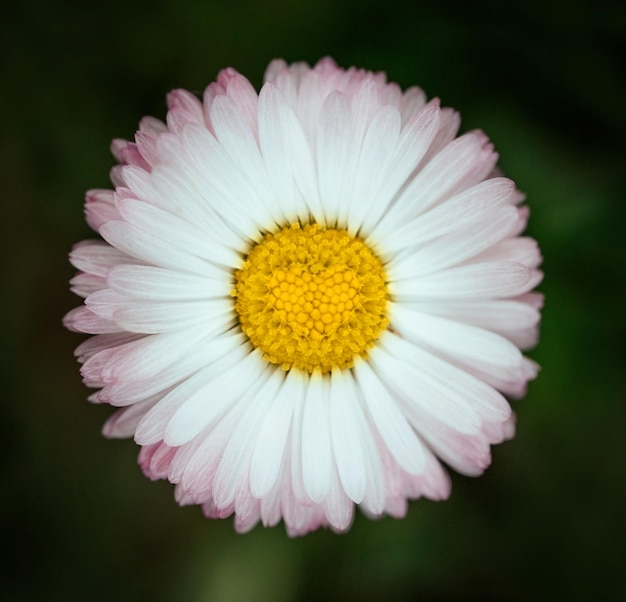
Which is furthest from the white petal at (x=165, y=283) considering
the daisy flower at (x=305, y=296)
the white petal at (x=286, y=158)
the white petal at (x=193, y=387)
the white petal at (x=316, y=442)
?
the white petal at (x=316, y=442)

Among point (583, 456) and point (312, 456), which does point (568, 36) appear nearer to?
point (583, 456)

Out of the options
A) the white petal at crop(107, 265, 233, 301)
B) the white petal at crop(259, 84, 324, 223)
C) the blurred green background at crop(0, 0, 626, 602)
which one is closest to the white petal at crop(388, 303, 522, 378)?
the white petal at crop(259, 84, 324, 223)

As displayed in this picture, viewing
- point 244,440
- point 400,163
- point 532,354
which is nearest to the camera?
point 400,163

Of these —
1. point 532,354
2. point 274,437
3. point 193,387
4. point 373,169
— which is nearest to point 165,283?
point 193,387

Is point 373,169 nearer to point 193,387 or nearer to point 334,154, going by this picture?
point 334,154

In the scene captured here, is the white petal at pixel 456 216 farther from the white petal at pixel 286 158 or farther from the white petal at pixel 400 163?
the white petal at pixel 286 158

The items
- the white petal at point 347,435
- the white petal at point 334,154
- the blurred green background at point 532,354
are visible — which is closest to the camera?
the white petal at point 334,154
